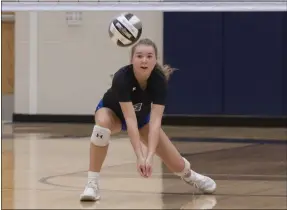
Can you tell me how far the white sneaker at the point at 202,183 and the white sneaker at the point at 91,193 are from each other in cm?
85

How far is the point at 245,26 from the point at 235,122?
200cm

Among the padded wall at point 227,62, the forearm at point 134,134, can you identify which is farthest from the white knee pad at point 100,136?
the padded wall at point 227,62

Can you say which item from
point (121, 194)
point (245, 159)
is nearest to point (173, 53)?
point (245, 159)

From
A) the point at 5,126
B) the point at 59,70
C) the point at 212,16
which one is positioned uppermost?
the point at 212,16

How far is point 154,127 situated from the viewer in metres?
5.35

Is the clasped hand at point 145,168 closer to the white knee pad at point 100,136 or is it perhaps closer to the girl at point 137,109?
the girl at point 137,109

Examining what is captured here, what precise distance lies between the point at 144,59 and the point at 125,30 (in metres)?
0.46

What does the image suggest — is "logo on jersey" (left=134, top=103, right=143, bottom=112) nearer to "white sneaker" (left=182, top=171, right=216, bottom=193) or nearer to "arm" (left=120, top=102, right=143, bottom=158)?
"arm" (left=120, top=102, right=143, bottom=158)

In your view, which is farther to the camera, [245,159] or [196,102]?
[196,102]

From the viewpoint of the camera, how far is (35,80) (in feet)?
54.6

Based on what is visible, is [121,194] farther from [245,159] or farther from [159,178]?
[245,159]

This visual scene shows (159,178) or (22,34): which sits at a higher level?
(22,34)

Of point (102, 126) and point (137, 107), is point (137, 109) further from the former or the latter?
point (102, 126)

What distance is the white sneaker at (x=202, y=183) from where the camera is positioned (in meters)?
6.23
